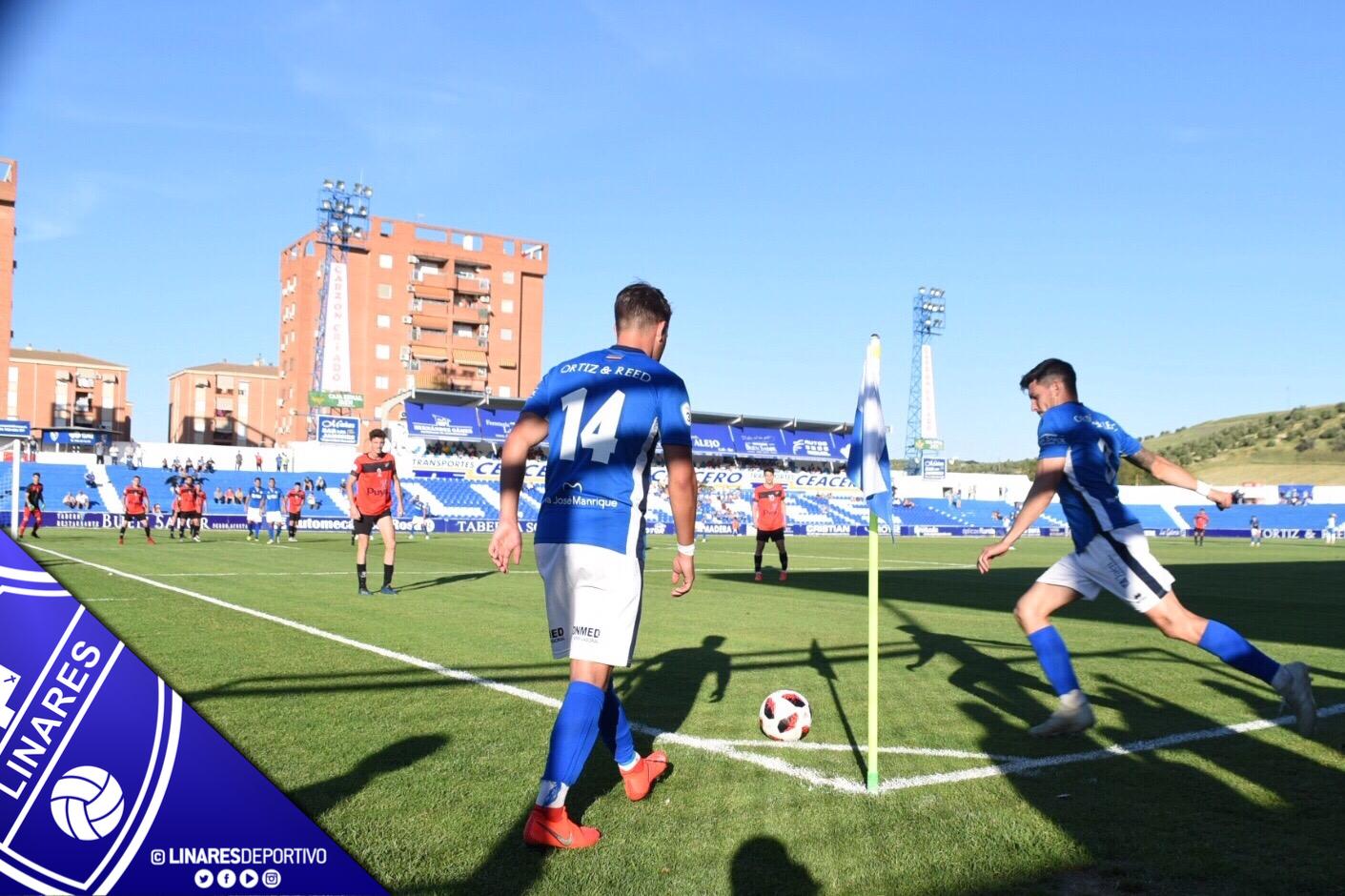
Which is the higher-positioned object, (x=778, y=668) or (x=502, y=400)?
(x=502, y=400)

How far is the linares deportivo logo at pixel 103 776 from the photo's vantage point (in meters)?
2.16

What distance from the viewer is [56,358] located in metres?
102

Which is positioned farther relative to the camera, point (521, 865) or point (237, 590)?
point (237, 590)

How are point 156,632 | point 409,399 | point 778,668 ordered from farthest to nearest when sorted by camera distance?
point 409,399 < point 156,632 < point 778,668

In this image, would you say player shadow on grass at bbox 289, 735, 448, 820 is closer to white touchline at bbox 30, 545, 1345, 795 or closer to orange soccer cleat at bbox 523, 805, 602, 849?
orange soccer cleat at bbox 523, 805, 602, 849

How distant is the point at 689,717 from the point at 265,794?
3.66m

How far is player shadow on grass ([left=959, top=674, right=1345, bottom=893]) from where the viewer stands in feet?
11.2

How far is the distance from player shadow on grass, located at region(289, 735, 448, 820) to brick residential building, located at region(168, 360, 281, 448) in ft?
364

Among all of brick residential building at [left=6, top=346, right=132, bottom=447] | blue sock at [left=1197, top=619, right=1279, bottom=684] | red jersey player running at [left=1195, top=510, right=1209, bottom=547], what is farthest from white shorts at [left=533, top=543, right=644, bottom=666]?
brick residential building at [left=6, top=346, right=132, bottom=447]

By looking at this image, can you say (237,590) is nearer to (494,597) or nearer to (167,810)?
(494,597)

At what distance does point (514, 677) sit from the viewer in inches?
277

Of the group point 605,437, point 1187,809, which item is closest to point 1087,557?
point 1187,809

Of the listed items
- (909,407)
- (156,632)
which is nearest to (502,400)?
(909,407)

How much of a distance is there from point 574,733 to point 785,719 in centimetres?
188
